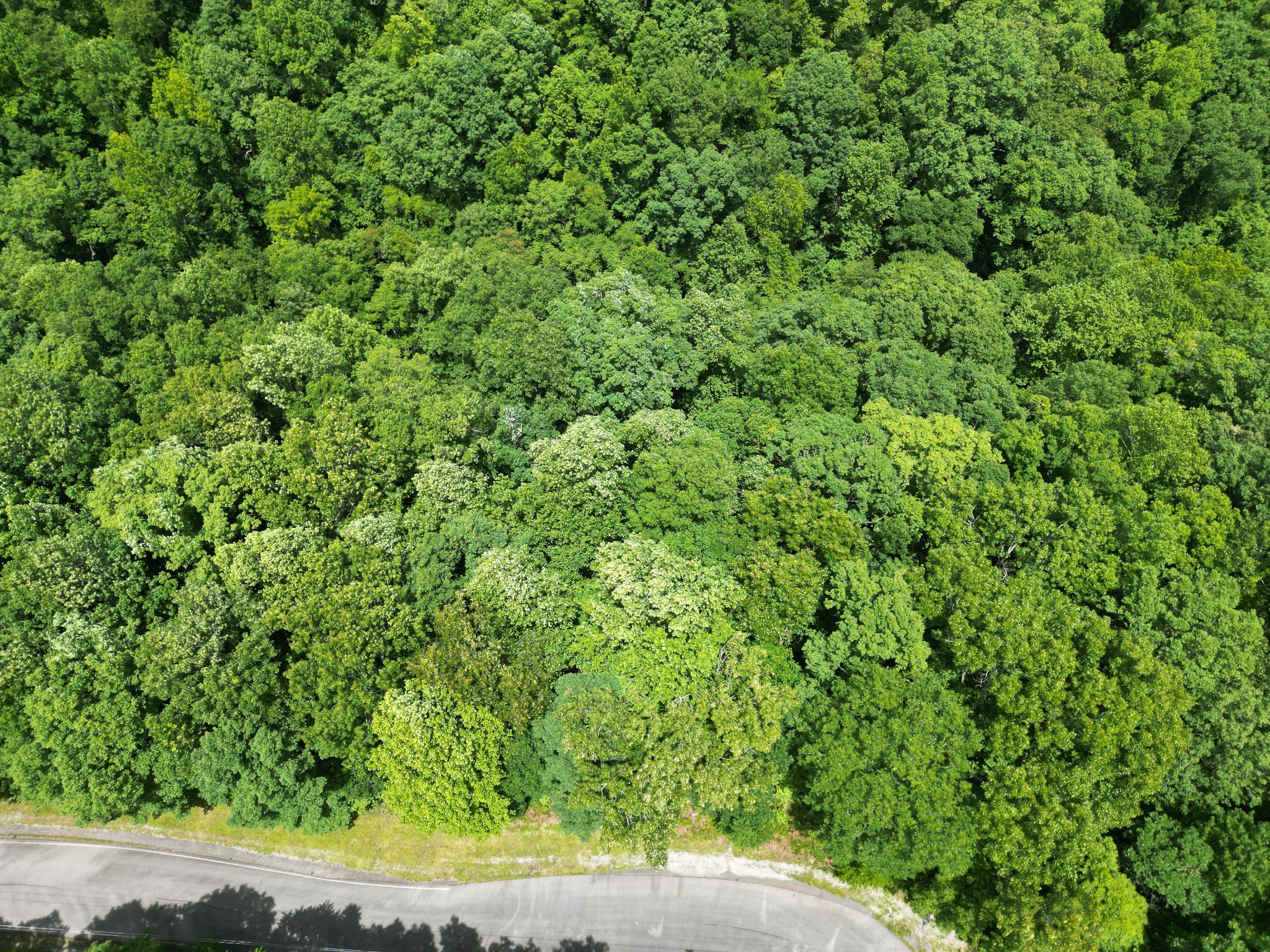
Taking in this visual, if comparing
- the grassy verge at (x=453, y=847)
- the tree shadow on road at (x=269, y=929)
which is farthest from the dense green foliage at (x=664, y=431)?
the tree shadow on road at (x=269, y=929)

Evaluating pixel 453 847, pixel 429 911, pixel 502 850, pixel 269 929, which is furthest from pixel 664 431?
pixel 269 929

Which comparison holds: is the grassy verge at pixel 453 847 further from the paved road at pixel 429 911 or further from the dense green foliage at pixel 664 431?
the dense green foliage at pixel 664 431

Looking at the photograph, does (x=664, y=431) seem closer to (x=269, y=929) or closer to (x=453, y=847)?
(x=453, y=847)

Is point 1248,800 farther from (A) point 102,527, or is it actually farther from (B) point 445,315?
(A) point 102,527

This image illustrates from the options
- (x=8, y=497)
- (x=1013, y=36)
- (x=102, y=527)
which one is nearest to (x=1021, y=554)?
(x=1013, y=36)

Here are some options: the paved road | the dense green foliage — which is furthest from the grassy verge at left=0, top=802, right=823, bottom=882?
the dense green foliage
